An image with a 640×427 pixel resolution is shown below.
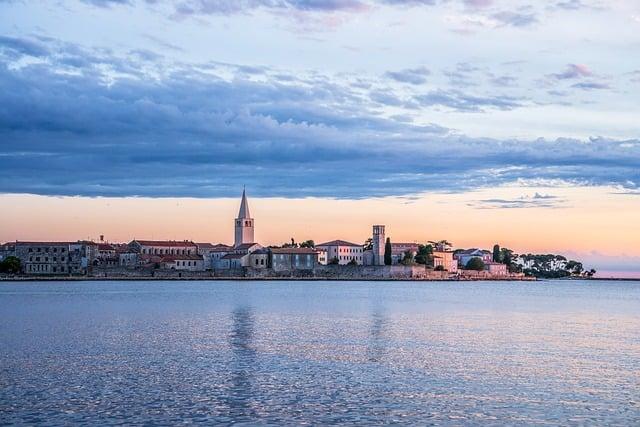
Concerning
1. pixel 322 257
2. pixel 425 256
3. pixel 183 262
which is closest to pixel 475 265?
pixel 425 256

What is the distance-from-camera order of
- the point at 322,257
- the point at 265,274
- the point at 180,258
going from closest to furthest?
the point at 265,274
the point at 180,258
the point at 322,257

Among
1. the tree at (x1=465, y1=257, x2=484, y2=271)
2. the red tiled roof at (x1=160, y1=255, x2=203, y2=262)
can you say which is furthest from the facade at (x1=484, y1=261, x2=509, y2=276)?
the red tiled roof at (x1=160, y1=255, x2=203, y2=262)

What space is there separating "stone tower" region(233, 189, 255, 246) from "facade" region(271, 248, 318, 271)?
47.1 ft

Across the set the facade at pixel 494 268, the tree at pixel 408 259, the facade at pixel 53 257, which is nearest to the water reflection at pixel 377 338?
the facade at pixel 53 257

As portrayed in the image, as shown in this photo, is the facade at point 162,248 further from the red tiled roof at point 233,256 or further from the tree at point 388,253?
the tree at point 388,253

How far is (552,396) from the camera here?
20.5 m

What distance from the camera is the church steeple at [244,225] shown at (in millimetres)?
169750

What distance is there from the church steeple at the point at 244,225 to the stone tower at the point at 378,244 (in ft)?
79.9

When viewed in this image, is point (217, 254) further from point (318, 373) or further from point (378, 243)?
point (318, 373)

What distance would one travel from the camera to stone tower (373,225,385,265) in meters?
164

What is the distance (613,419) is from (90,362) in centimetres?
1542

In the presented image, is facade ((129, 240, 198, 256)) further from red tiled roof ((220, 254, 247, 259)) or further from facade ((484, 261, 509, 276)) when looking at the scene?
facade ((484, 261, 509, 276))

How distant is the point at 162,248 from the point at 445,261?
61.8 metres

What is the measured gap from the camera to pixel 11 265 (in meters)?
148
